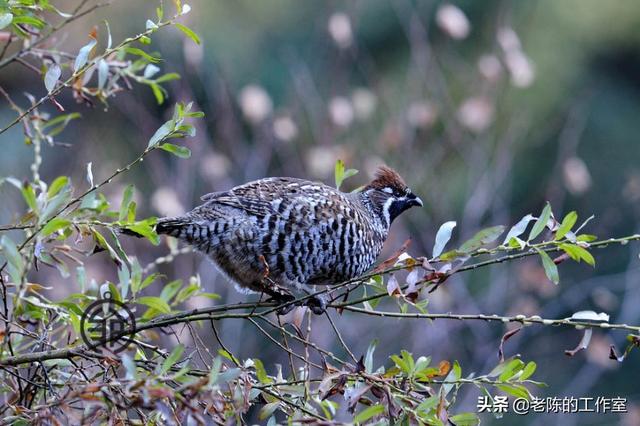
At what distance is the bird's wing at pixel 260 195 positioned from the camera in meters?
4.33

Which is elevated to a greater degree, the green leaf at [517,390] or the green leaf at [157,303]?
the green leaf at [157,303]

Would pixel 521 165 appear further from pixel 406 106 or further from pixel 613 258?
pixel 406 106

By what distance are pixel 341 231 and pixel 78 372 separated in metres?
1.83

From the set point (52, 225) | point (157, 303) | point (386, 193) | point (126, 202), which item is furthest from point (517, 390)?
point (386, 193)

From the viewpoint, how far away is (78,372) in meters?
2.91

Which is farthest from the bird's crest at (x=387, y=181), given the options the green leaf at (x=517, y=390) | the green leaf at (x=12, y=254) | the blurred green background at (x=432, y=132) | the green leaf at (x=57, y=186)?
the green leaf at (x=12, y=254)

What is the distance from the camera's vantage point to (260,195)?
14.4 ft

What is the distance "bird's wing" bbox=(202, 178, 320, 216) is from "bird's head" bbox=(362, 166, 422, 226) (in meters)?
0.73

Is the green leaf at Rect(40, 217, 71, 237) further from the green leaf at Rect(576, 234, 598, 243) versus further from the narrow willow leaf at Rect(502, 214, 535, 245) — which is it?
the green leaf at Rect(576, 234, 598, 243)

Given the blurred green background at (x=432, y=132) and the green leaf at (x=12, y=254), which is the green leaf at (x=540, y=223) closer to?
the green leaf at (x=12, y=254)

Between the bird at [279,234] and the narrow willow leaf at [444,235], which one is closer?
the narrow willow leaf at [444,235]

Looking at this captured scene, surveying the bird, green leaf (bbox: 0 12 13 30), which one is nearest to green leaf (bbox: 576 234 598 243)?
the bird

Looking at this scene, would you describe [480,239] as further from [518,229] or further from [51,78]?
[51,78]

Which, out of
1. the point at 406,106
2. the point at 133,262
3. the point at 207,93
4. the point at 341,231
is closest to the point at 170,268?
the point at 207,93
